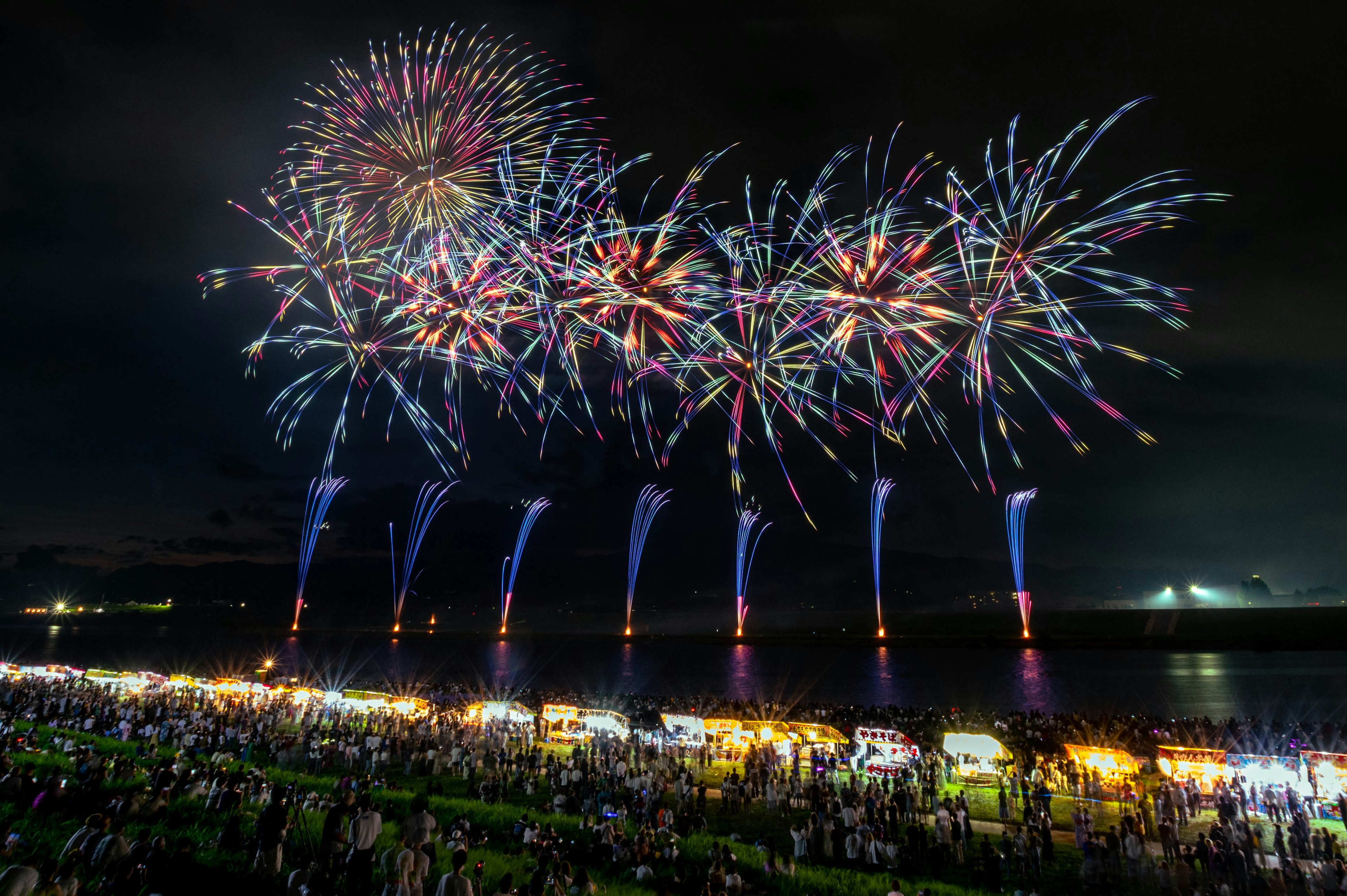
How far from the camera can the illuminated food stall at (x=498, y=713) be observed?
27969 millimetres

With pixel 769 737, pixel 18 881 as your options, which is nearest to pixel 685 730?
pixel 769 737

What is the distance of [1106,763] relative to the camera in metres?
18.8

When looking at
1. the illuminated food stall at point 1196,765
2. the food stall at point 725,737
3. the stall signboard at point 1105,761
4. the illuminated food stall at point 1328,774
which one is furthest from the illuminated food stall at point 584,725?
the illuminated food stall at point 1328,774

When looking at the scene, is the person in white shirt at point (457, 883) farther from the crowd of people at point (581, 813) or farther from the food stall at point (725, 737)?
the food stall at point (725, 737)

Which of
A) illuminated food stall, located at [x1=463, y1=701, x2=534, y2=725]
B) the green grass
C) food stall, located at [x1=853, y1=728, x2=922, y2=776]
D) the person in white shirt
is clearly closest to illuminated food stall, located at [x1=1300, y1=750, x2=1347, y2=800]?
the green grass

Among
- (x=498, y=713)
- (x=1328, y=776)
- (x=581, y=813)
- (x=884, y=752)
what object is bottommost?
(x=581, y=813)

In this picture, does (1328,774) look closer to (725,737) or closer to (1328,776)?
(1328,776)

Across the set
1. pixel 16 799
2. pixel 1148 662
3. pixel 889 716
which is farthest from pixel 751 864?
pixel 1148 662

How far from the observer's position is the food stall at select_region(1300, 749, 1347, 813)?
1542cm

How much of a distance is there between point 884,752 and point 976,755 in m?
2.73

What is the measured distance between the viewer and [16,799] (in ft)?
42.0

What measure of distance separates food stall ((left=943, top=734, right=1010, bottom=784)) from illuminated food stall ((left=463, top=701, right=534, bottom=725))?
53.7ft

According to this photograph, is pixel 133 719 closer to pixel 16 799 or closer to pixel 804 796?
pixel 16 799

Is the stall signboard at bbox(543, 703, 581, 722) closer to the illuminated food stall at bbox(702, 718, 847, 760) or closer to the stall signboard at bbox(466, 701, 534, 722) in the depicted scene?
the stall signboard at bbox(466, 701, 534, 722)
